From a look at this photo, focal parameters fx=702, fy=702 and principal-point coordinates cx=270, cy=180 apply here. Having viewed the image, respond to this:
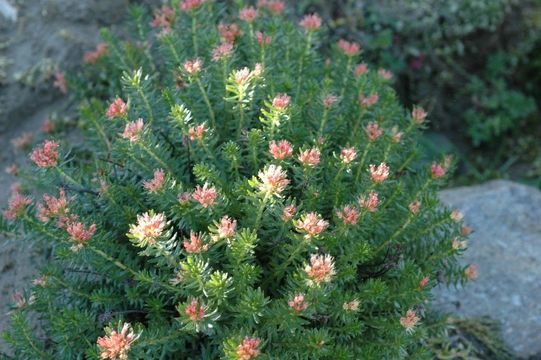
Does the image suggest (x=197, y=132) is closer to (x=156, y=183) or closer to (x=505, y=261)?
(x=156, y=183)

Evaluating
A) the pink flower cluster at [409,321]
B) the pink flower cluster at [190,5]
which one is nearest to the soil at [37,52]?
the pink flower cluster at [190,5]

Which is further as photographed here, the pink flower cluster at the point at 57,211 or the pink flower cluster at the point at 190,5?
the pink flower cluster at the point at 190,5

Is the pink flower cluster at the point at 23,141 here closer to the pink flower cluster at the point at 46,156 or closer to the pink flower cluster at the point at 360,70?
the pink flower cluster at the point at 46,156

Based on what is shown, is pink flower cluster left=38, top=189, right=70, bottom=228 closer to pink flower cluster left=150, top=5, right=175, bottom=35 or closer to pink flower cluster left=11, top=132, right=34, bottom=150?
pink flower cluster left=150, top=5, right=175, bottom=35

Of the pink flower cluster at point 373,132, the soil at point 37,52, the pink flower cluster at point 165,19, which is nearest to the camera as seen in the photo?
the pink flower cluster at point 373,132

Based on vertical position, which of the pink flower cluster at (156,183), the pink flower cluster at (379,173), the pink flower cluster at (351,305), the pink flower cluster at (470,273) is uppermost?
the pink flower cluster at (156,183)

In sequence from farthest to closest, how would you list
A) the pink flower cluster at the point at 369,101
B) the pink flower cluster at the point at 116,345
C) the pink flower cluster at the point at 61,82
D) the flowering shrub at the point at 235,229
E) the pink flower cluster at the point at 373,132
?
1. the pink flower cluster at the point at 61,82
2. the pink flower cluster at the point at 369,101
3. the pink flower cluster at the point at 373,132
4. the flowering shrub at the point at 235,229
5. the pink flower cluster at the point at 116,345

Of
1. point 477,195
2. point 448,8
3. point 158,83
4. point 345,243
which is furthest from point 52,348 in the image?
point 448,8
